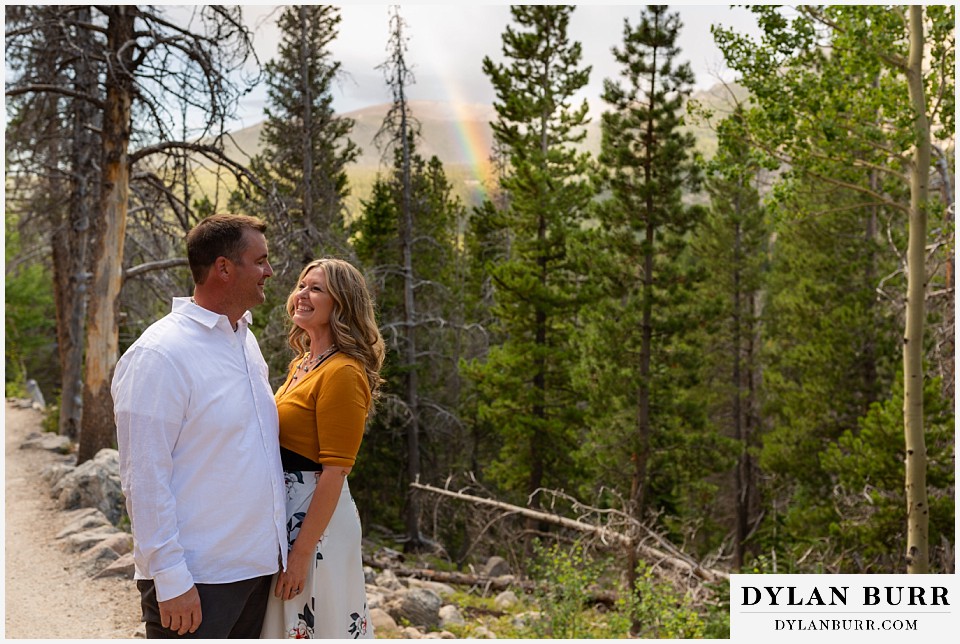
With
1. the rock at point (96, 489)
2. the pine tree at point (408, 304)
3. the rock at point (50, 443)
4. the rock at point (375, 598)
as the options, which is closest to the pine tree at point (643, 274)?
the pine tree at point (408, 304)

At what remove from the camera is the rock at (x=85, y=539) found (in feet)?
23.2

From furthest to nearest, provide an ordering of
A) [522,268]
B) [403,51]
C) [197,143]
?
[522,268] → [403,51] → [197,143]

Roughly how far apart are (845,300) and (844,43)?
1226cm

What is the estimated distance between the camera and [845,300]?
19719 millimetres

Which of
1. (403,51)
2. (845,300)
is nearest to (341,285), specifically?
(403,51)

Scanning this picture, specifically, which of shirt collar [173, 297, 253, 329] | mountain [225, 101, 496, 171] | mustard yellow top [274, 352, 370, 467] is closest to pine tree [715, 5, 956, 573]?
mountain [225, 101, 496, 171]

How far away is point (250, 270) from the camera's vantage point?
102 inches

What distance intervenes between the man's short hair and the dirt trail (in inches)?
148

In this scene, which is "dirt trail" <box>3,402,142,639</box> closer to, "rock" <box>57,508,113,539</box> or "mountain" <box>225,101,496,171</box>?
"rock" <box>57,508,113,539</box>

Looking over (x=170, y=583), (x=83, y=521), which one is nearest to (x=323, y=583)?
(x=170, y=583)

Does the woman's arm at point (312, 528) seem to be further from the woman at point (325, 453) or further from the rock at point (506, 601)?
the rock at point (506, 601)

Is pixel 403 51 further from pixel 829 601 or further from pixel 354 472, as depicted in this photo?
pixel 829 601

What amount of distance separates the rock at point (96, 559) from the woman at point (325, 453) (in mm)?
4649

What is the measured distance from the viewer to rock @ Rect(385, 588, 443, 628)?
7.13 meters
